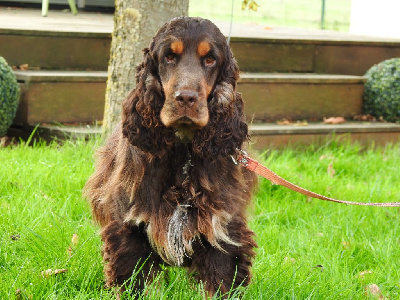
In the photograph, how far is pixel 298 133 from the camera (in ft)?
22.1

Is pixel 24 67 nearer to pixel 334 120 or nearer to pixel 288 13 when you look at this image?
pixel 334 120

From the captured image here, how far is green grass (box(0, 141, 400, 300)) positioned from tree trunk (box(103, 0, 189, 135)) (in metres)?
0.45

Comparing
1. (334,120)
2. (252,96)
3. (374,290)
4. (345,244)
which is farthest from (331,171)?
(374,290)

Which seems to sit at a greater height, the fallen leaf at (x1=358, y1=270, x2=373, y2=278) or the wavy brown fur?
the wavy brown fur

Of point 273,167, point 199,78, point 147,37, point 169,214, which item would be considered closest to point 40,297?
point 169,214

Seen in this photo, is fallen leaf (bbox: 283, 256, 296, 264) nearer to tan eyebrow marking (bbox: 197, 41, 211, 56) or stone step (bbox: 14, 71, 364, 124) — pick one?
tan eyebrow marking (bbox: 197, 41, 211, 56)

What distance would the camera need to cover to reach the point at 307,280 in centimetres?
350

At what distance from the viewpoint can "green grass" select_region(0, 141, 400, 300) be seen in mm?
3273

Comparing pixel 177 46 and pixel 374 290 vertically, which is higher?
pixel 177 46

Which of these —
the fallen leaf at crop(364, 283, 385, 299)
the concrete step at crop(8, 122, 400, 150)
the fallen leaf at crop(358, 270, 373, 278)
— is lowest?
the fallen leaf at crop(364, 283, 385, 299)

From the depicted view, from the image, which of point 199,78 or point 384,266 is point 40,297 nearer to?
point 199,78

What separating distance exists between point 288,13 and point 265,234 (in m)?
15.7

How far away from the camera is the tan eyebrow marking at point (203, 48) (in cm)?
293

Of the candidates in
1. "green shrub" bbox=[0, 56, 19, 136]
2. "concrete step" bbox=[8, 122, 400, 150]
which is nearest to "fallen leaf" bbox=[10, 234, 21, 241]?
"concrete step" bbox=[8, 122, 400, 150]
